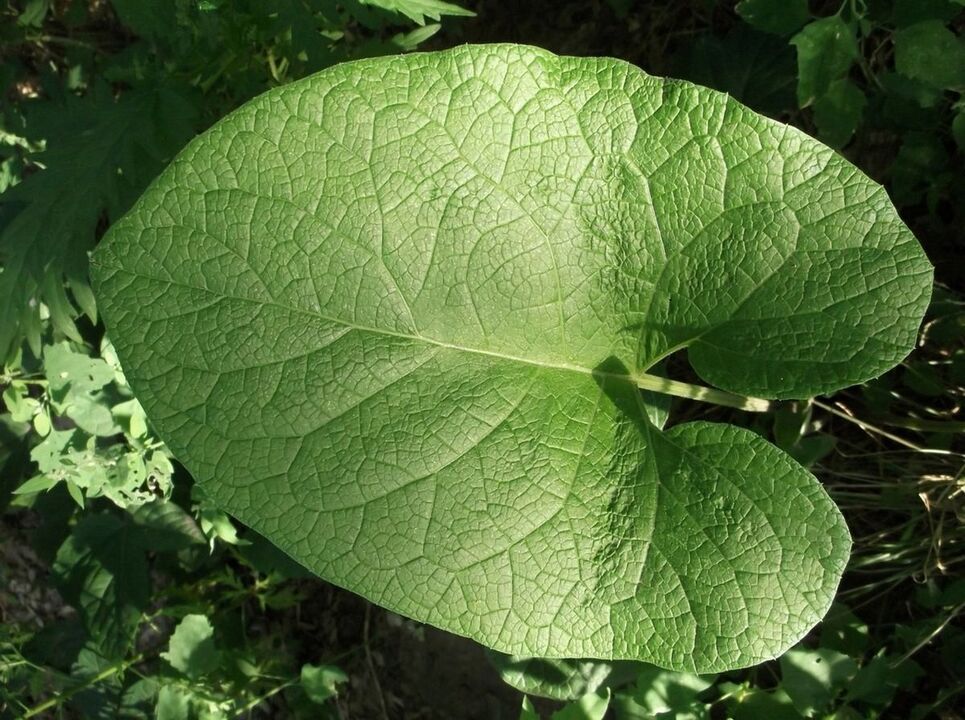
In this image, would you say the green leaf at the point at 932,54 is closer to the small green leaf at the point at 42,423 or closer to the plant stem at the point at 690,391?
the plant stem at the point at 690,391

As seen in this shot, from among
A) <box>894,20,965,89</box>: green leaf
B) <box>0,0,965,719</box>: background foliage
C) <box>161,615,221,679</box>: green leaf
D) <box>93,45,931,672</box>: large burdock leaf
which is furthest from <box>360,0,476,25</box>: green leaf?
<box>161,615,221,679</box>: green leaf

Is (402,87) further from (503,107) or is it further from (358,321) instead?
(358,321)

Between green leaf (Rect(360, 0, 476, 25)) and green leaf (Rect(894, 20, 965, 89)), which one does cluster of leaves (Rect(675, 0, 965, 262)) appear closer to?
green leaf (Rect(894, 20, 965, 89))

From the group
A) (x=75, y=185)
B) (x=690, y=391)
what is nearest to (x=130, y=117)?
(x=75, y=185)

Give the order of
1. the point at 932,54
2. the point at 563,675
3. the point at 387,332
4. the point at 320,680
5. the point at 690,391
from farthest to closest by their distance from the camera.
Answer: the point at 320,680 → the point at 563,675 → the point at 932,54 → the point at 690,391 → the point at 387,332

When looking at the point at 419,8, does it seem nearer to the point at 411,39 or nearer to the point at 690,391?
the point at 411,39

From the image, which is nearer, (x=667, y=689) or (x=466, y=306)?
(x=466, y=306)
